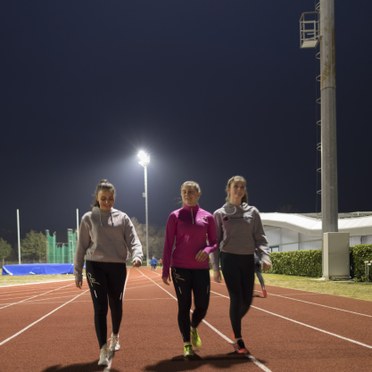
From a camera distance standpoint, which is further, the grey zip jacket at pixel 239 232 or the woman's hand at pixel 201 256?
the grey zip jacket at pixel 239 232

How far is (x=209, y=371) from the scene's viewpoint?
468cm

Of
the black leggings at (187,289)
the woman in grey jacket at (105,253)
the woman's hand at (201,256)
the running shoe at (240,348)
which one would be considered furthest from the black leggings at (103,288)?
the running shoe at (240,348)

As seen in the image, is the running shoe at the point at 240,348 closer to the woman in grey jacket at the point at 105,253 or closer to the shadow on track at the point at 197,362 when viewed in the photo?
the shadow on track at the point at 197,362

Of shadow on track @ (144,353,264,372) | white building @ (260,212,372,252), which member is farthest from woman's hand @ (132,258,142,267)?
white building @ (260,212,372,252)

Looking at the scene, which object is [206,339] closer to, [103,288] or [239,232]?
[239,232]

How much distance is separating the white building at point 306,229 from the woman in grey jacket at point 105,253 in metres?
30.8

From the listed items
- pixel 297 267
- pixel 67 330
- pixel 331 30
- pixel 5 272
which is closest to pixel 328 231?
pixel 297 267

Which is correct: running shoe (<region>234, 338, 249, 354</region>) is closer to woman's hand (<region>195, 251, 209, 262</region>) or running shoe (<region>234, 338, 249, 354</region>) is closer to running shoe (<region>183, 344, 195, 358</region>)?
running shoe (<region>183, 344, 195, 358</region>)

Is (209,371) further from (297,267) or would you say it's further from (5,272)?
(5,272)

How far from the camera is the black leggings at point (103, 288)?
507 cm

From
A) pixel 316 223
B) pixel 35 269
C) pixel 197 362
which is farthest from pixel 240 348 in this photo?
pixel 316 223

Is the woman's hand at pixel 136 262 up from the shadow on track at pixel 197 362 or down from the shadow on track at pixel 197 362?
up

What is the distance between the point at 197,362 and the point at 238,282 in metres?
0.87

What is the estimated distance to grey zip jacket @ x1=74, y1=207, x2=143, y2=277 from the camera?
515cm
